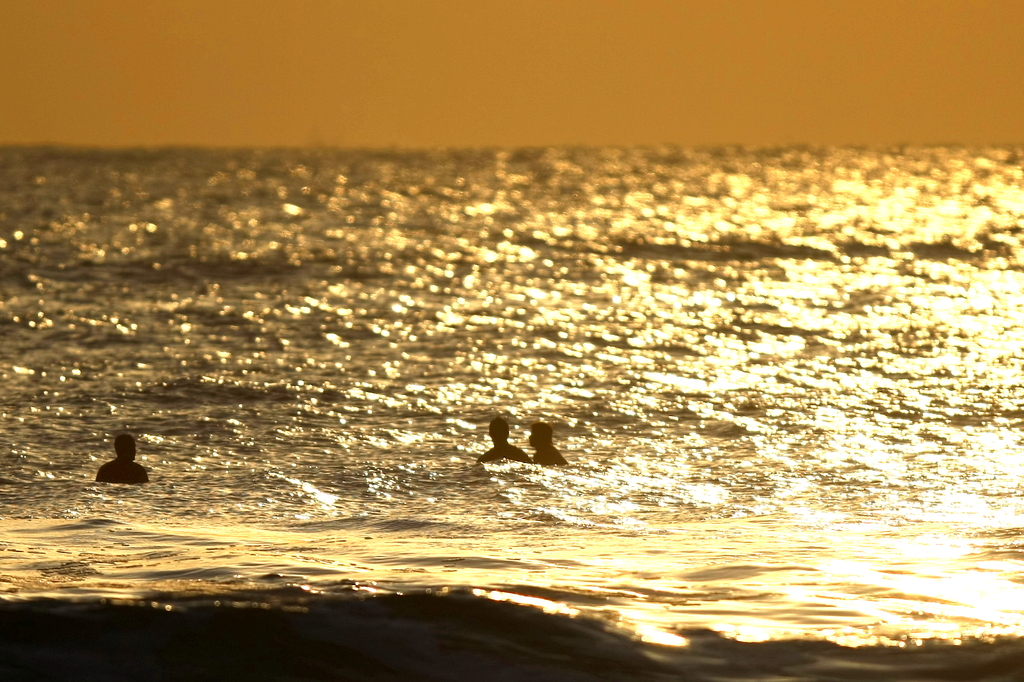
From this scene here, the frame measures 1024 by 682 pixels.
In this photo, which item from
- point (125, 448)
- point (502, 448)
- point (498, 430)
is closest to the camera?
point (125, 448)

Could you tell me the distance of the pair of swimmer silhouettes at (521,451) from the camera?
15.8 meters

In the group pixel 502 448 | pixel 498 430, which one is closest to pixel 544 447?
pixel 502 448

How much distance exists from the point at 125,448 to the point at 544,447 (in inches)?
185

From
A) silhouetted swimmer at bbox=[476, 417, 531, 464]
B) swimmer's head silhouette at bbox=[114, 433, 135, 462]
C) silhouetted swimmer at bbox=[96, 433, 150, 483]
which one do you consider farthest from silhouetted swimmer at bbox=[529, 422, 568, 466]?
swimmer's head silhouette at bbox=[114, 433, 135, 462]

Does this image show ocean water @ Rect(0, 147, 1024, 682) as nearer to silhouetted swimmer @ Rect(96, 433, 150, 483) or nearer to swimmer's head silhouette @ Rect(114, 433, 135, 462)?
silhouetted swimmer @ Rect(96, 433, 150, 483)

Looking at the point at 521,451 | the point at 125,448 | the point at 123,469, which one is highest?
the point at 521,451

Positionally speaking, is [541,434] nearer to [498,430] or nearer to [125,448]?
[498,430]

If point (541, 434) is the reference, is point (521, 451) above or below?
below

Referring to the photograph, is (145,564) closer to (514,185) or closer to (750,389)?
(750,389)

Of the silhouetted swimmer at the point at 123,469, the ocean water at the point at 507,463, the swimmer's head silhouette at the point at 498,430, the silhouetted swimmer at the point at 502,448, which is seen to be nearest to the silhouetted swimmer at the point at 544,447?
the silhouetted swimmer at the point at 502,448

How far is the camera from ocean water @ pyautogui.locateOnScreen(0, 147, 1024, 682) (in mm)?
8305

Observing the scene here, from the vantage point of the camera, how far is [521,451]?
15992 millimetres

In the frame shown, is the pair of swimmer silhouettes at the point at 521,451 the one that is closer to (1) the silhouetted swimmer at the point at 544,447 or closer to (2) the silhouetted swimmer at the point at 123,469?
(1) the silhouetted swimmer at the point at 544,447

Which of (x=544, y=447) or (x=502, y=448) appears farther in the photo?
(x=544, y=447)
